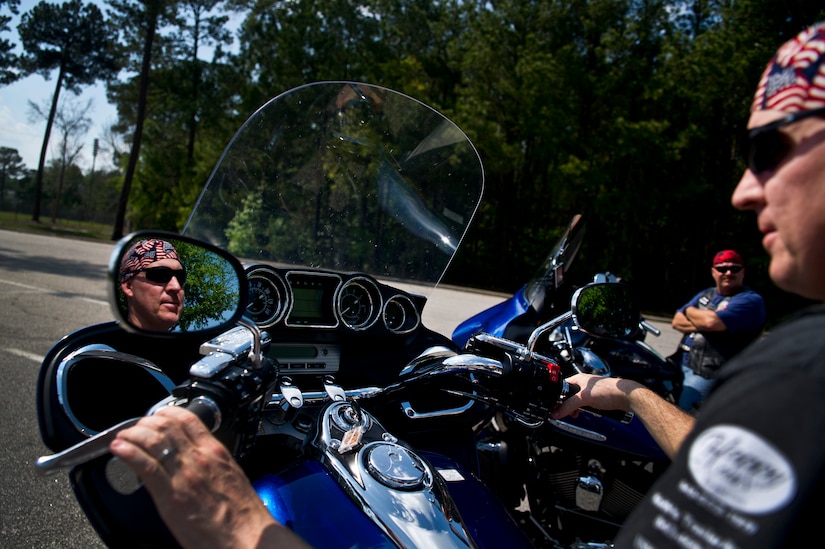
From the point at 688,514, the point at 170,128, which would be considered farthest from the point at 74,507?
the point at 170,128

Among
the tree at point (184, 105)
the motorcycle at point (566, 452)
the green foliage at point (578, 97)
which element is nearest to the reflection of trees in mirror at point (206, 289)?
the motorcycle at point (566, 452)

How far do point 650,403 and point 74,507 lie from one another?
3477 mm

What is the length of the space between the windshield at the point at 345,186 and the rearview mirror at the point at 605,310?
0.58 meters

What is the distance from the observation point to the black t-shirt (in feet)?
2.14

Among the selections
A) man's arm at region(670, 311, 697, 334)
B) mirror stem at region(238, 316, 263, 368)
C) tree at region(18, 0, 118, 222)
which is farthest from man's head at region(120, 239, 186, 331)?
tree at region(18, 0, 118, 222)

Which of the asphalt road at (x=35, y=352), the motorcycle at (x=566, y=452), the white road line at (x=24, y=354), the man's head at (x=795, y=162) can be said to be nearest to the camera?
the man's head at (x=795, y=162)

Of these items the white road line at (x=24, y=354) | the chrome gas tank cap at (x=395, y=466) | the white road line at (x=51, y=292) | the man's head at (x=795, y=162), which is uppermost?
the man's head at (x=795, y=162)

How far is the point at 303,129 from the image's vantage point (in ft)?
7.53

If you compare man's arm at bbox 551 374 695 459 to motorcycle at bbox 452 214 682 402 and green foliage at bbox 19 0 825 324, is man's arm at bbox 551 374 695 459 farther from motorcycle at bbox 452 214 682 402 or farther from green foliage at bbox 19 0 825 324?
green foliage at bbox 19 0 825 324

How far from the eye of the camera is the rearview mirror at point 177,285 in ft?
5.09

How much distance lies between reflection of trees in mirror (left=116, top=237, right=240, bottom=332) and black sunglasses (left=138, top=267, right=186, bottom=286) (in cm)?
2

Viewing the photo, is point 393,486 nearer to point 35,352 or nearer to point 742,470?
point 742,470

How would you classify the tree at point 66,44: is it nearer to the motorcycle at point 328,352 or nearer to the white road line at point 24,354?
the white road line at point 24,354

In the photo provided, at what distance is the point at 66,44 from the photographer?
132 ft
